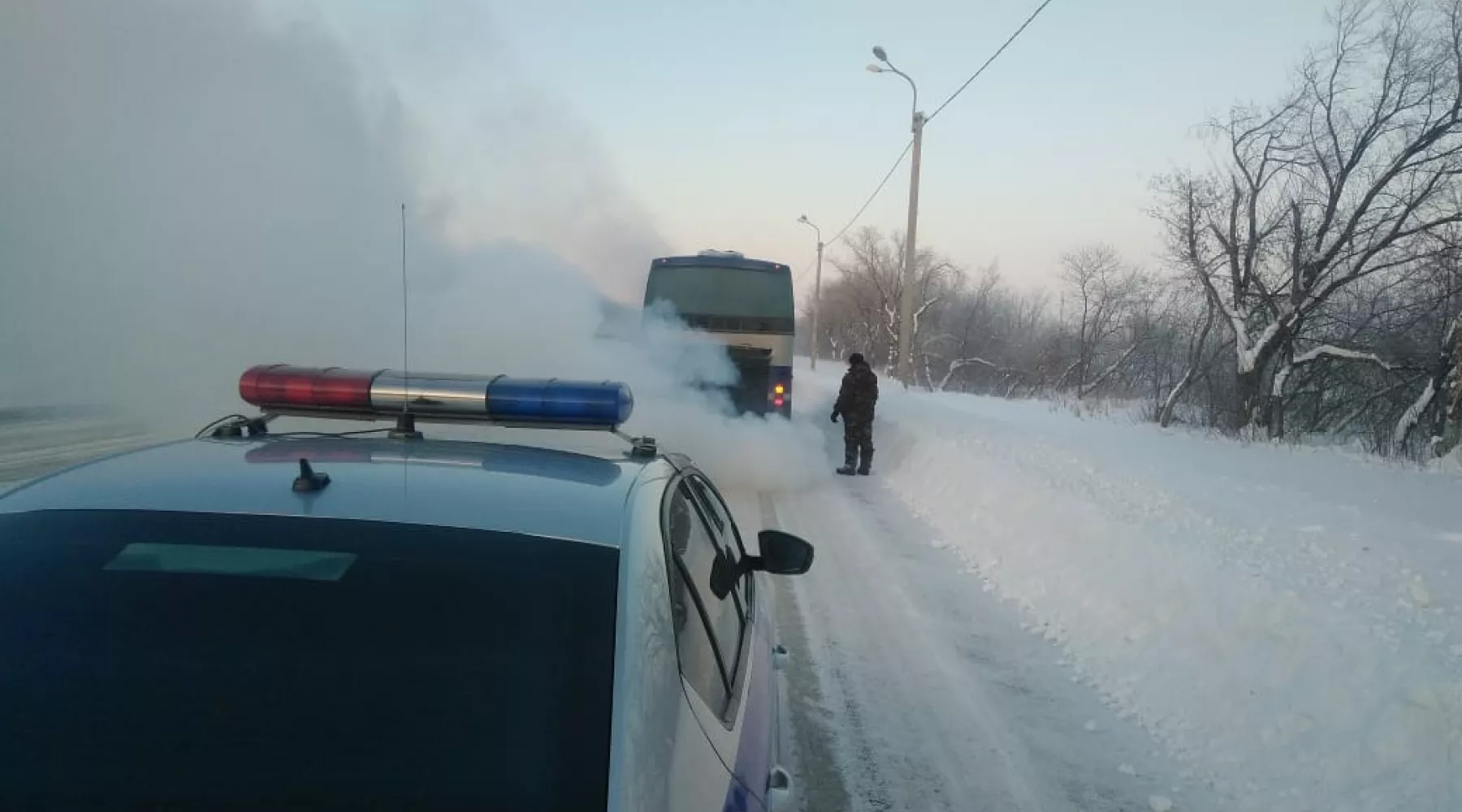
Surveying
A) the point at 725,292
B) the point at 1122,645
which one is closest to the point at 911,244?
the point at 725,292

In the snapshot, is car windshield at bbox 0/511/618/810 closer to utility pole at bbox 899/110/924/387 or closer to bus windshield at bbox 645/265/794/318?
bus windshield at bbox 645/265/794/318

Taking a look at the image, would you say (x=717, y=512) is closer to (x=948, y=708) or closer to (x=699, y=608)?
(x=699, y=608)

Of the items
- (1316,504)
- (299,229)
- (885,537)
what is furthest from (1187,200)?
(299,229)

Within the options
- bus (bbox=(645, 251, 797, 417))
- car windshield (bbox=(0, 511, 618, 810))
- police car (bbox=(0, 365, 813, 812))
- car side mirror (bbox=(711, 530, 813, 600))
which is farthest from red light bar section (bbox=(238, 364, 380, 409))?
bus (bbox=(645, 251, 797, 417))

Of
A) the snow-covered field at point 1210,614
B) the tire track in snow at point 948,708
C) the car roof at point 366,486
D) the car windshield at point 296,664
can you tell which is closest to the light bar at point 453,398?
the car roof at point 366,486

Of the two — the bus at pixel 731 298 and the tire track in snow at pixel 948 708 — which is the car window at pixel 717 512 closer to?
the tire track in snow at pixel 948 708

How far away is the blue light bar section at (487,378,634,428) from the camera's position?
2.80 metres

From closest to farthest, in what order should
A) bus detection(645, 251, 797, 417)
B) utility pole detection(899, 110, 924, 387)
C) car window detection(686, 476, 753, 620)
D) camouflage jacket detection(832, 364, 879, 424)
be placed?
car window detection(686, 476, 753, 620) → camouflage jacket detection(832, 364, 879, 424) → bus detection(645, 251, 797, 417) → utility pole detection(899, 110, 924, 387)

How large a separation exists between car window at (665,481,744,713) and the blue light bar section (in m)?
0.34

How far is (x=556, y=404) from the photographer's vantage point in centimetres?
280

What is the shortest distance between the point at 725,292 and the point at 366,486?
513 inches

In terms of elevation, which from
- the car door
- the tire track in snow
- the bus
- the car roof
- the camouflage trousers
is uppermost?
the bus

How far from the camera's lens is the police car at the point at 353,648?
1.49 meters

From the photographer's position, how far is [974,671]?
508cm
